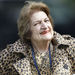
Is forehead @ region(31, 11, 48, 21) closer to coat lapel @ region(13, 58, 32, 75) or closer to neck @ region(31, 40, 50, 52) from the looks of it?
neck @ region(31, 40, 50, 52)

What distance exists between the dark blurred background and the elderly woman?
0.74m

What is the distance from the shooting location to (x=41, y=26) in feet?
6.47

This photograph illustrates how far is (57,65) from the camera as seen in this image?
1.98 meters

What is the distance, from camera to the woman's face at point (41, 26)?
196 cm

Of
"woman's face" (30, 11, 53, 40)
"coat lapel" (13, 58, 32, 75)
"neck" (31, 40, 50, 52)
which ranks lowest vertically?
"coat lapel" (13, 58, 32, 75)

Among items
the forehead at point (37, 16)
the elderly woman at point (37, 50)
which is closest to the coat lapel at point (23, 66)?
the elderly woman at point (37, 50)

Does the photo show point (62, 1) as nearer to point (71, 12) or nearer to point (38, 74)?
point (71, 12)

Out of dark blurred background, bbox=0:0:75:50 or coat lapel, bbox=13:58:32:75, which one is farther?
dark blurred background, bbox=0:0:75:50

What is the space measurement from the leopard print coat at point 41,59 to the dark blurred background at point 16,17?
2.34 ft

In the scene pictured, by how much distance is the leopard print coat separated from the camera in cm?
198

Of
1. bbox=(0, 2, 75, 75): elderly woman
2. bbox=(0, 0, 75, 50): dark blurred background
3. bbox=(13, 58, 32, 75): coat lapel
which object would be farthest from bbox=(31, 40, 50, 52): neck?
bbox=(0, 0, 75, 50): dark blurred background

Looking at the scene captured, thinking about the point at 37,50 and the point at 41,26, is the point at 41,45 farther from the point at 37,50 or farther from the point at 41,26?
the point at 41,26

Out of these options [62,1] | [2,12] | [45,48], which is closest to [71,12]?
[62,1]

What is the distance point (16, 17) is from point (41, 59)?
1087mm
